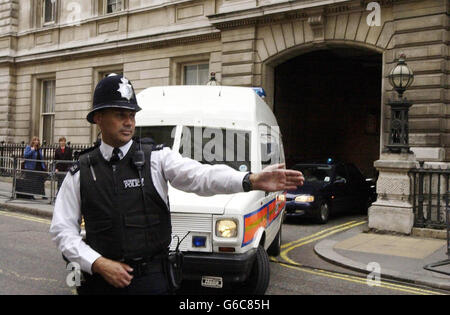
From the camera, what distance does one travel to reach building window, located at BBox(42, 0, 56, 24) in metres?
23.4

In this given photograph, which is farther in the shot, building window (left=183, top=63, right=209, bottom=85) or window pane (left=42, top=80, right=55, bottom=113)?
window pane (left=42, top=80, right=55, bottom=113)

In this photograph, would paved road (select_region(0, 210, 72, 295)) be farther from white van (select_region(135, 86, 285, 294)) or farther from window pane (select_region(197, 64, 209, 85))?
window pane (select_region(197, 64, 209, 85))

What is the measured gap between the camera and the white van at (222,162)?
17.6 feet

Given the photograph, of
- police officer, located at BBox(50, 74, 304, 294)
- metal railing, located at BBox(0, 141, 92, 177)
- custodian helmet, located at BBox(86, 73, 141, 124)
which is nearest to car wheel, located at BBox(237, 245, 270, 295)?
police officer, located at BBox(50, 74, 304, 294)

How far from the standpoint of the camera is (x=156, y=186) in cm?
278

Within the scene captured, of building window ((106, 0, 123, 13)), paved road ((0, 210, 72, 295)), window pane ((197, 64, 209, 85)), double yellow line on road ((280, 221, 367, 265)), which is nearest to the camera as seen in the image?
paved road ((0, 210, 72, 295))

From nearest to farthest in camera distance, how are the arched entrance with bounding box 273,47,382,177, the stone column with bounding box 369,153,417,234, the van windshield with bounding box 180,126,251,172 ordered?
the van windshield with bounding box 180,126,251,172, the stone column with bounding box 369,153,417,234, the arched entrance with bounding box 273,47,382,177

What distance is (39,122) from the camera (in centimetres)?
2414

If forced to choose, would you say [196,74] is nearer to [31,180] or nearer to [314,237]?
[31,180]

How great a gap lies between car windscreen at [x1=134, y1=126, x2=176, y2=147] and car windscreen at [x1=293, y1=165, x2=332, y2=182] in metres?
7.15

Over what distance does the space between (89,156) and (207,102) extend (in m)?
4.06

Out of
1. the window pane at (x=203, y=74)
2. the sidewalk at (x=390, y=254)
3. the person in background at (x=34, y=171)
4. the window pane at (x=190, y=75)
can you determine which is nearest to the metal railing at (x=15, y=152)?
the person in background at (x=34, y=171)

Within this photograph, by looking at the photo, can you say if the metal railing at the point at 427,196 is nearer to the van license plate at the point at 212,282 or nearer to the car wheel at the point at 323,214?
the car wheel at the point at 323,214

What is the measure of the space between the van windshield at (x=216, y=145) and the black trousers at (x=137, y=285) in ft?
12.1
